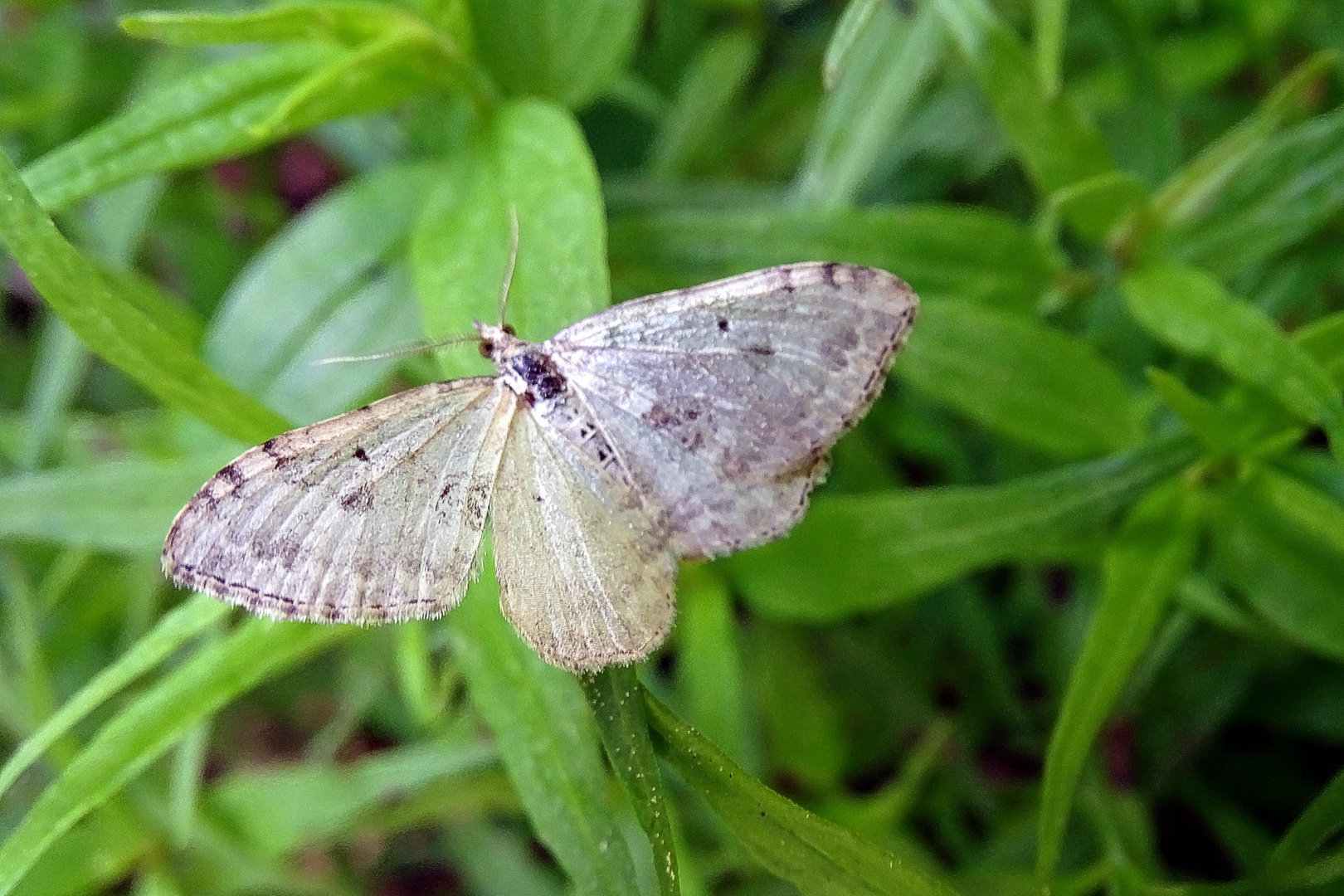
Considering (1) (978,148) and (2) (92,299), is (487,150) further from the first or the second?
(1) (978,148)

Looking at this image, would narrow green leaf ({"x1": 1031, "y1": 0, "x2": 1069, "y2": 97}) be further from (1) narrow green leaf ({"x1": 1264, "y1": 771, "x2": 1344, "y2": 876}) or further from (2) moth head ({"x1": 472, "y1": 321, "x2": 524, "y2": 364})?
(1) narrow green leaf ({"x1": 1264, "y1": 771, "x2": 1344, "y2": 876})

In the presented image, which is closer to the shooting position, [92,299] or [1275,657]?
[92,299]

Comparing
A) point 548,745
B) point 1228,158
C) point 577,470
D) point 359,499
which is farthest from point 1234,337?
point 359,499

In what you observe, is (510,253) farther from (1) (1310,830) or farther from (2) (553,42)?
(1) (1310,830)

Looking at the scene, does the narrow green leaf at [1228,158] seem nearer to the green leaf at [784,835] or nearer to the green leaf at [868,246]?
the green leaf at [868,246]

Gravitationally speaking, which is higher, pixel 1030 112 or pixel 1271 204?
pixel 1030 112

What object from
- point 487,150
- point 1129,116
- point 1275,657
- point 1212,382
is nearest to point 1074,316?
point 1212,382

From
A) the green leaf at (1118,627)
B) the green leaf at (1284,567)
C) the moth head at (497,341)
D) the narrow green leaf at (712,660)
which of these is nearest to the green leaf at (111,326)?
the moth head at (497,341)
